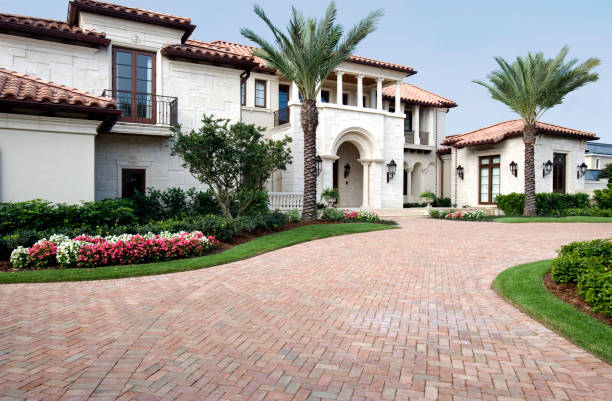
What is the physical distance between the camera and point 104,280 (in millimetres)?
7406

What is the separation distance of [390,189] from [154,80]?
47.8 feet

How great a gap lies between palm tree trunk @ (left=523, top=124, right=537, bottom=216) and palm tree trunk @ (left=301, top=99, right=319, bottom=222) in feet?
41.7

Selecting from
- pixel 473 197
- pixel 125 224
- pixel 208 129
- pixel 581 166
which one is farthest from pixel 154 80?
pixel 581 166

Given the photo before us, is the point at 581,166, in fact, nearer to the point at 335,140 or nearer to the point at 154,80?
the point at 335,140

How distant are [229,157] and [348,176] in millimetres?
14992

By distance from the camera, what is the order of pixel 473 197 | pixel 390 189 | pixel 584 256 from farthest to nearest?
pixel 473 197 < pixel 390 189 < pixel 584 256

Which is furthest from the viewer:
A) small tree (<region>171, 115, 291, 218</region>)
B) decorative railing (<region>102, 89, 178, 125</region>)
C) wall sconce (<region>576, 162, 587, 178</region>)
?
wall sconce (<region>576, 162, 587, 178</region>)

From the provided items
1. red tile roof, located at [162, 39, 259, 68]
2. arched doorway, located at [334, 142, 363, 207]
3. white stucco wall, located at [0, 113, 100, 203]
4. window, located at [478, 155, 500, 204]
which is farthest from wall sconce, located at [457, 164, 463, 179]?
white stucco wall, located at [0, 113, 100, 203]

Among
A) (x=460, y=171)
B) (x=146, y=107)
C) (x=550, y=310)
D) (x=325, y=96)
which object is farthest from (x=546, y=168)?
(x=146, y=107)

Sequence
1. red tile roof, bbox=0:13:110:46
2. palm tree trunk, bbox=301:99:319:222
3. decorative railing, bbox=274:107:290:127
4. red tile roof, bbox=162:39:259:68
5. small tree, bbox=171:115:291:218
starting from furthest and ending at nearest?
decorative railing, bbox=274:107:290:127, palm tree trunk, bbox=301:99:319:222, red tile roof, bbox=162:39:259:68, red tile roof, bbox=0:13:110:46, small tree, bbox=171:115:291:218

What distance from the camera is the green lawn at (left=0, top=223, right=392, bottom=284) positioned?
287 inches

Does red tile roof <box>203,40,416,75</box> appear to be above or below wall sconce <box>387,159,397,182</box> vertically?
above

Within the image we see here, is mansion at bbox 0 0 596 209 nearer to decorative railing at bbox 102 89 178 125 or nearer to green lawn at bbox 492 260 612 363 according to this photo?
decorative railing at bbox 102 89 178 125

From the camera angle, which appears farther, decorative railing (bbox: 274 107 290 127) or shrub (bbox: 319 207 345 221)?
decorative railing (bbox: 274 107 290 127)
